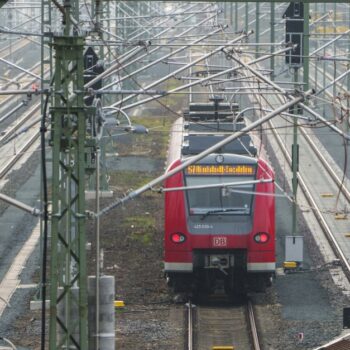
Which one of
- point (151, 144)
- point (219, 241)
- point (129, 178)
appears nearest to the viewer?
point (219, 241)

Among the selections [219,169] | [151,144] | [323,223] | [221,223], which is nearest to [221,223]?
[221,223]

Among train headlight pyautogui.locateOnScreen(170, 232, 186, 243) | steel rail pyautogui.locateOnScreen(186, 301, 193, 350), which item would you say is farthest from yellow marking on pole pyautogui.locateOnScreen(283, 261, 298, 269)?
train headlight pyautogui.locateOnScreen(170, 232, 186, 243)

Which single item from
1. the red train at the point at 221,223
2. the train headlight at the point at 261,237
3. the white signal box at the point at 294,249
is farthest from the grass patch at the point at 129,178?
the train headlight at the point at 261,237

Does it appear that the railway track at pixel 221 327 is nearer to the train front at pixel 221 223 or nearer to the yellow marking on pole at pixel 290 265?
the train front at pixel 221 223

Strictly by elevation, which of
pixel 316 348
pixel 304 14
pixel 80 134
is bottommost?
pixel 316 348

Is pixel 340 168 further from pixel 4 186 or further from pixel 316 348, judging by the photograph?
pixel 316 348

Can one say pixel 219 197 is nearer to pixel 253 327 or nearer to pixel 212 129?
pixel 212 129

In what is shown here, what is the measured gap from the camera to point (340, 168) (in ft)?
132

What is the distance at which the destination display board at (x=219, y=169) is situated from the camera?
22.1m

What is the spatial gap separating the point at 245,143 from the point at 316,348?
4605 mm

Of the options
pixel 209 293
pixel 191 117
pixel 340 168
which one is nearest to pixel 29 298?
pixel 209 293

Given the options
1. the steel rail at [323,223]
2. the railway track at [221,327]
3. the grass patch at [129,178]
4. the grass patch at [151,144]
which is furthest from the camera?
the grass patch at [151,144]

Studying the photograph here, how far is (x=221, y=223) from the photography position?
22000 mm

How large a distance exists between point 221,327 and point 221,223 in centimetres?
177
